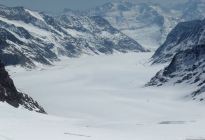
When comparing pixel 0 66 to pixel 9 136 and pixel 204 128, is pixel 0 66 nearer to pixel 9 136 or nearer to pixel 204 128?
pixel 204 128

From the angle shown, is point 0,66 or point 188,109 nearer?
point 0,66

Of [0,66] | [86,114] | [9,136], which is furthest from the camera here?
[86,114]

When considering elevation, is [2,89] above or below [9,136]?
above

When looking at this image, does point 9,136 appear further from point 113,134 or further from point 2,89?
point 2,89

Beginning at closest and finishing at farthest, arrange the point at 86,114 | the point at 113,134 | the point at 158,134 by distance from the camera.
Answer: the point at 113,134 → the point at 158,134 → the point at 86,114

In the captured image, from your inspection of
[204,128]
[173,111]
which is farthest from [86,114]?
[204,128]

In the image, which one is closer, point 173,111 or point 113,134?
point 113,134

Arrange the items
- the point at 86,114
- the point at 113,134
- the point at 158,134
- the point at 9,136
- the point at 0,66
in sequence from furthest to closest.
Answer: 1. the point at 86,114
2. the point at 0,66
3. the point at 158,134
4. the point at 113,134
5. the point at 9,136

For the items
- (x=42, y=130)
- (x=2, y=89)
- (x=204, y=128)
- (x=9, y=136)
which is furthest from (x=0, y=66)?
(x=9, y=136)

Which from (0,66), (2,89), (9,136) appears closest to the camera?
(9,136)
